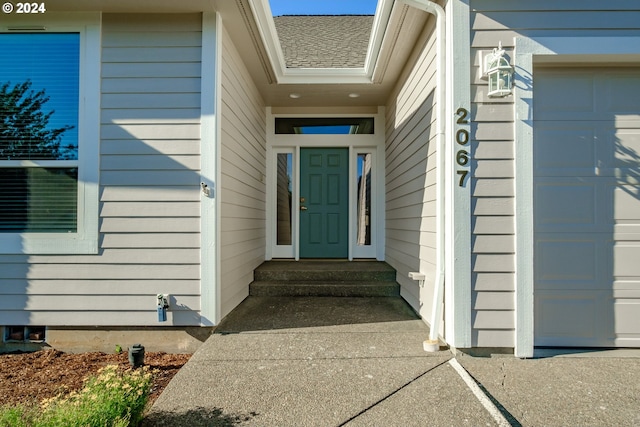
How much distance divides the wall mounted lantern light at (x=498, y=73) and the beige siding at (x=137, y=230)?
2.29 m

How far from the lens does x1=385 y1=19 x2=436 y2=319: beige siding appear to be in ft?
10.4

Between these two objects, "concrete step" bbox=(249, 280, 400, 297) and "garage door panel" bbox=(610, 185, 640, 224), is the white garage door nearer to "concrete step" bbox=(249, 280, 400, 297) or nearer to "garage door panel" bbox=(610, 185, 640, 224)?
"garage door panel" bbox=(610, 185, 640, 224)

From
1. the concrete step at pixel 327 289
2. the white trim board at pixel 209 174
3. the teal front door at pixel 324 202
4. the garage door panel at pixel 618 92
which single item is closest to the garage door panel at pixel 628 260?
the garage door panel at pixel 618 92

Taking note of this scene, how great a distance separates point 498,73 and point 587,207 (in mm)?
1188

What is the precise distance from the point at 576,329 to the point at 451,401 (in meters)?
1.37

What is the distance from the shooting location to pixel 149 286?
3133 mm

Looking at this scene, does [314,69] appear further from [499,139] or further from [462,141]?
[499,139]

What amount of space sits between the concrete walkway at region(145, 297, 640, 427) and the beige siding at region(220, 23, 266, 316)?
0.74m

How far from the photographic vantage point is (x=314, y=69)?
4.52 metres

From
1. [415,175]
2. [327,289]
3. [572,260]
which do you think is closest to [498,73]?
[415,175]

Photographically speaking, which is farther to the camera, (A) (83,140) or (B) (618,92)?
(A) (83,140)

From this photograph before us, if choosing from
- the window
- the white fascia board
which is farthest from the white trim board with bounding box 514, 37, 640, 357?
the window

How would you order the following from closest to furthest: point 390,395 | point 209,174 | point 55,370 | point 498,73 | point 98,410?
point 98,410
point 390,395
point 498,73
point 55,370
point 209,174

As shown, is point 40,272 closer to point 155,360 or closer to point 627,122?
point 155,360
